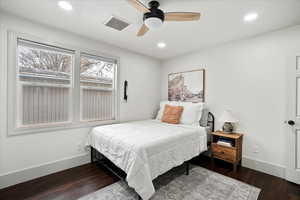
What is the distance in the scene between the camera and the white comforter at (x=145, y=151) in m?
1.64

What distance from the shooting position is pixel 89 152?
9.25ft

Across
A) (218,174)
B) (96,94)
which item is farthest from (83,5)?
(218,174)

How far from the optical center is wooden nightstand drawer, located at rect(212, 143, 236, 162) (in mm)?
2529

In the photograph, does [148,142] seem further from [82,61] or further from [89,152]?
[82,61]

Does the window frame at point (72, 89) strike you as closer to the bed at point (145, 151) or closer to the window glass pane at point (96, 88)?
the window glass pane at point (96, 88)

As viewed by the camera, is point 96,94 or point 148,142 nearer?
point 148,142

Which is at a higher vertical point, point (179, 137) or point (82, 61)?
point (82, 61)

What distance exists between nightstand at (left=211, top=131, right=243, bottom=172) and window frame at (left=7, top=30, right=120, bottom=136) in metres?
2.21

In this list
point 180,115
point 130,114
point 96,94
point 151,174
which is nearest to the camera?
point 151,174

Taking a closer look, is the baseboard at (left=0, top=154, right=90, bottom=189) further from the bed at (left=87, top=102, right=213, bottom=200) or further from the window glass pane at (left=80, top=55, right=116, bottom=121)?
the window glass pane at (left=80, top=55, right=116, bottom=121)

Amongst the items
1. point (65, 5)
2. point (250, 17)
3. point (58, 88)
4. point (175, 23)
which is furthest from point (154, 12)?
point (58, 88)

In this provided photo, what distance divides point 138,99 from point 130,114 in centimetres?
47

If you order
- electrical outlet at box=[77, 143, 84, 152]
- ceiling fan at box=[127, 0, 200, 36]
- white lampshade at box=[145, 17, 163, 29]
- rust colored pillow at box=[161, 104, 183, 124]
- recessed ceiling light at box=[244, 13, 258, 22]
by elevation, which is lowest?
electrical outlet at box=[77, 143, 84, 152]

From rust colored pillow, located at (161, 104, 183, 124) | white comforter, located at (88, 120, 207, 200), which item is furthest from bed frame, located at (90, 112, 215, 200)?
rust colored pillow, located at (161, 104, 183, 124)
